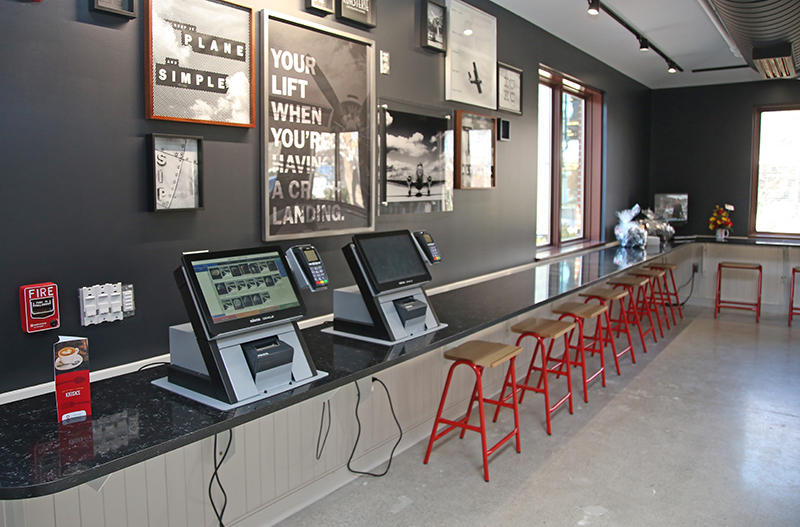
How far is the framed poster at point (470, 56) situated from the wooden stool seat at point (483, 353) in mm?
1551

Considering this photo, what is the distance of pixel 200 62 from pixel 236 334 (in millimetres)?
1113

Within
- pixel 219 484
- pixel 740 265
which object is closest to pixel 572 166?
pixel 740 265

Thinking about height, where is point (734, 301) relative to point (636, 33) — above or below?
below

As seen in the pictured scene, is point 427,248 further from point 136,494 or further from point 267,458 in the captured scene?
point 136,494

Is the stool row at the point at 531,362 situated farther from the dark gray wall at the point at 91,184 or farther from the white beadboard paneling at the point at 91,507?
the white beadboard paneling at the point at 91,507

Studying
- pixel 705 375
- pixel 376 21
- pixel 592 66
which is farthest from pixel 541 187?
pixel 376 21

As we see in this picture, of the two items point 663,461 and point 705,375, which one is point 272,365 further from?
point 705,375

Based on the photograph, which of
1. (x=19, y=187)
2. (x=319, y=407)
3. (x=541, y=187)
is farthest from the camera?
(x=541, y=187)

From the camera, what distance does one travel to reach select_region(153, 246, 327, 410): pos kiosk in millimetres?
1801

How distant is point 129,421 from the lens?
66.3 inches

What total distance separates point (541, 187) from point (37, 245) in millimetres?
4489

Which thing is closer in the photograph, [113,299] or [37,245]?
[37,245]

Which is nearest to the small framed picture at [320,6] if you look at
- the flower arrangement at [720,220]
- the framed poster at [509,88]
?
the framed poster at [509,88]

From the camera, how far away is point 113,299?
2088mm
